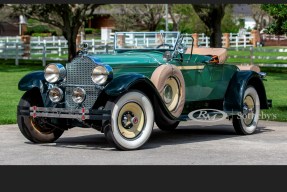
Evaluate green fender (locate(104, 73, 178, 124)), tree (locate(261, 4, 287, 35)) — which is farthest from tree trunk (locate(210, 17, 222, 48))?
green fender (locate(104, 73, 178, 124))

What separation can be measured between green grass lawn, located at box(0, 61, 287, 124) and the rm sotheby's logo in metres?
2.69

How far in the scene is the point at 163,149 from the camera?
11078 millimetres

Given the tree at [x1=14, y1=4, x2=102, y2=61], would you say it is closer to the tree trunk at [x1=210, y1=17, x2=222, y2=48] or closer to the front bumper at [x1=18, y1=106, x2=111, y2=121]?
the tree trunk at [x1=210, y1=17, x2=222, y2=48]

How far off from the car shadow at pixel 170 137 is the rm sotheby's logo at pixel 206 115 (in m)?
0.30

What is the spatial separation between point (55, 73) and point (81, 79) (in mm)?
406

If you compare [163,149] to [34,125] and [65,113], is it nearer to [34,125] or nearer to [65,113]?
[65,113]

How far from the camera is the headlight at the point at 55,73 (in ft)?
36.9

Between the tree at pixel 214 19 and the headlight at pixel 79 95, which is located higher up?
the tree at pixel 214 19

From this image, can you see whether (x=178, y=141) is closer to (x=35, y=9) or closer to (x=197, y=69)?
(x=197, y=69)

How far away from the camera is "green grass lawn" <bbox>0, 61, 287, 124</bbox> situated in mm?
15570

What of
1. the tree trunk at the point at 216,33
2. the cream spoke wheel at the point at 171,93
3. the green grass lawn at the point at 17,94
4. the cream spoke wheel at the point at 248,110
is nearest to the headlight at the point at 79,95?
the cream spoke wheel at the point at 171,93

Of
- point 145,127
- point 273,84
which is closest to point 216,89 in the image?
point 145,127

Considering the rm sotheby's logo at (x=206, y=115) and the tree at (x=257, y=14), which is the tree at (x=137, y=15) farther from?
the rm sotheby's logo at (x=206, y=115)

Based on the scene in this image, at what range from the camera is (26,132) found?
11500 mm
